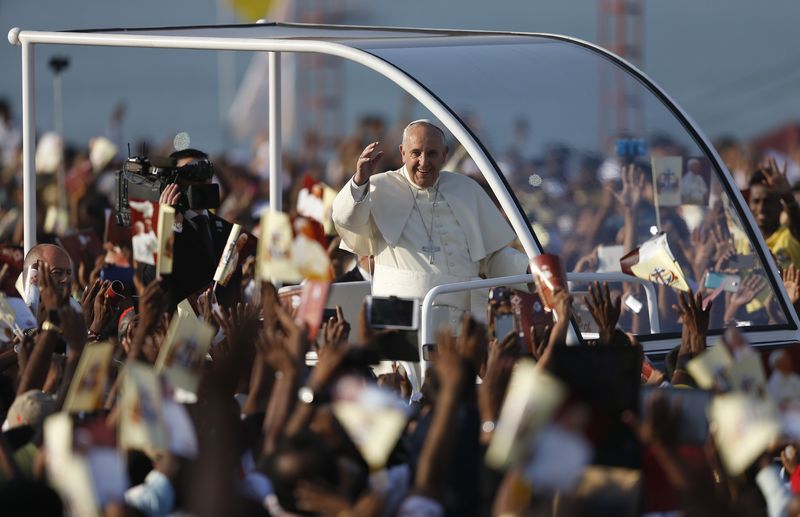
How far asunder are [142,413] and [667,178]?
5375 millimetres

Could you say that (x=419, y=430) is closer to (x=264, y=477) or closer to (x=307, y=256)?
(x=264, y=477)

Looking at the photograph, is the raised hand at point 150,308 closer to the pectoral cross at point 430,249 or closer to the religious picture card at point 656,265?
the pectoral cross at point 430,249

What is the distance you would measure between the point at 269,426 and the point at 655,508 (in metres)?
1.30

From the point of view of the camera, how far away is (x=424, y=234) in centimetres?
840

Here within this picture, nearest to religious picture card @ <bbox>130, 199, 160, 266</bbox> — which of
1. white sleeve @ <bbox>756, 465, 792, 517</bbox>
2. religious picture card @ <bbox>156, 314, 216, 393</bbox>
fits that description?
religious picture card @ <bbox>156, 314, 216, 393</bbox>

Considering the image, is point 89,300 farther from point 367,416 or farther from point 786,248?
point 786,248

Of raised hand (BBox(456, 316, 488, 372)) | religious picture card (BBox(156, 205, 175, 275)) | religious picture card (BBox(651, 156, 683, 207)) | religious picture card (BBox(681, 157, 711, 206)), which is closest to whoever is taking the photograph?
raised hand (BBox(456, 316, 488, 372))

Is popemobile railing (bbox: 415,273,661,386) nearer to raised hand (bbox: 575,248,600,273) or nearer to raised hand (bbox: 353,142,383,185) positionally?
raised hand (bbox: 353,142,383,185)

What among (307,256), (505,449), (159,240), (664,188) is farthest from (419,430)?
(664,188)

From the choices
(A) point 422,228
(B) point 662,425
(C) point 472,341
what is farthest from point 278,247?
(A) point 422,228

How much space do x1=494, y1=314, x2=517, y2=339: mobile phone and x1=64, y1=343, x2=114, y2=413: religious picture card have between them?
2.63 meters

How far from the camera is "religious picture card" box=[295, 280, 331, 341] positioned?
5.76 m

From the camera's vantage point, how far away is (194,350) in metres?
5.54

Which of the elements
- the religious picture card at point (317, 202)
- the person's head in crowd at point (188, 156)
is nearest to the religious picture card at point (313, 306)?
the person's head in crowd at point (188, 156)
